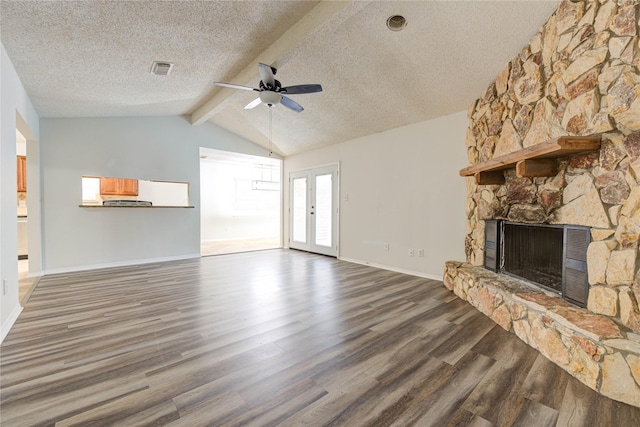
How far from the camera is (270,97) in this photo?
126 inches

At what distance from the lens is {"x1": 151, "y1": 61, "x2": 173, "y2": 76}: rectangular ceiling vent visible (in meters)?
3.33

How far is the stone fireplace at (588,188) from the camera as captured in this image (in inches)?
70.5

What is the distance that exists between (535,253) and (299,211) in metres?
5.14

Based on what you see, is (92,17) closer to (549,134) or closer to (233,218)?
(549,134)

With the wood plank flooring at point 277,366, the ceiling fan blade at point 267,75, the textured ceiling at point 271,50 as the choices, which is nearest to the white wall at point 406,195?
the textured ceiling at point 271,50

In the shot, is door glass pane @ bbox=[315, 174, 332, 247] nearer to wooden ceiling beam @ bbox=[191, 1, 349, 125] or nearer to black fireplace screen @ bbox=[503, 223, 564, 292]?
wooden ceiling beam @ bbox=[191, 1, 349, 125]

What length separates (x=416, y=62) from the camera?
3240 mm

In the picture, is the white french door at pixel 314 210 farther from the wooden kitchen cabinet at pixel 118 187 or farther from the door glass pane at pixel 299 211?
the wooden kitchen cabinet at pixel 118 187

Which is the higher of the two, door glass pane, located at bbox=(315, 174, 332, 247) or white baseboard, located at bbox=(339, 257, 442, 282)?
door glass pane, located at bbox=(315, 174, 332, 247)

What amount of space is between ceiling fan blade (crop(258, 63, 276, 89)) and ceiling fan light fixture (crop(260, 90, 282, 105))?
7 cm

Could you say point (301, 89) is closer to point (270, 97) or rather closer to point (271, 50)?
point (270, 97)

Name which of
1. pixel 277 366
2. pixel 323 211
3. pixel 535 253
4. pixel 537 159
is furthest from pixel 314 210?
pixel 277 366

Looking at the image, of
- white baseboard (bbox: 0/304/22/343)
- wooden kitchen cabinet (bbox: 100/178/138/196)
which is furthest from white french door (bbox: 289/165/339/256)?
white baseboard (bbox: 0/304/22/343)

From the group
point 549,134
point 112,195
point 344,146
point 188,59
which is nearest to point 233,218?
point 112,195
